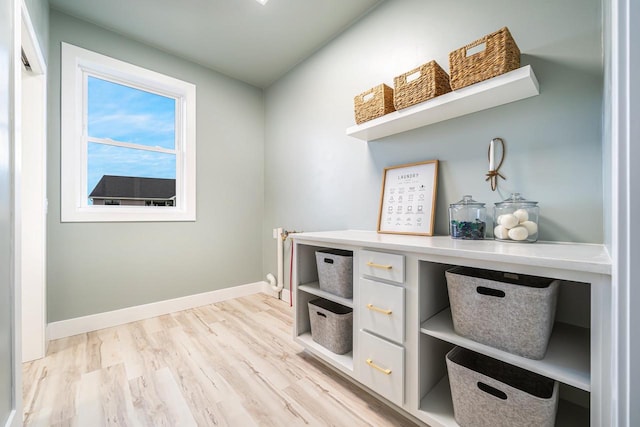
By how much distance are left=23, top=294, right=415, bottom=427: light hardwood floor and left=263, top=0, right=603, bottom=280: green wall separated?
1034 millimetres

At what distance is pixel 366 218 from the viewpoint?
2.01 meters

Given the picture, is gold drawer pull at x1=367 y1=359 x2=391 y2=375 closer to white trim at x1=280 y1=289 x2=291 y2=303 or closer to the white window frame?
white trim at x1=280 y1=289 x2=291 y2=303

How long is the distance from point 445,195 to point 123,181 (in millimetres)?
2618

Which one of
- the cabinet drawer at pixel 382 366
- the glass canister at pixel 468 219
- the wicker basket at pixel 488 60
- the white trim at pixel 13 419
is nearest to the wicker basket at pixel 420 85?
the wicker basket at pixel 488 60

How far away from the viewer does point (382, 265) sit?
1.25 metres

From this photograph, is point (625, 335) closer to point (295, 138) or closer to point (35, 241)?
point (295, 138)

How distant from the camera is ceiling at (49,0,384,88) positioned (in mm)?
1946

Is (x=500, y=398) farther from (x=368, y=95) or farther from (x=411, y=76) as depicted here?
(x=368, y=95)

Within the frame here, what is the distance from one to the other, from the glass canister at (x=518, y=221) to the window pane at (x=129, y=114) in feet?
9.22

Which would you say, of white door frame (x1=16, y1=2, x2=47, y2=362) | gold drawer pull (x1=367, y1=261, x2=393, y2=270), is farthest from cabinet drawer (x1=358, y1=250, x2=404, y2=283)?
white door frame (x1=16, y1=2, x2=47, y2=362)

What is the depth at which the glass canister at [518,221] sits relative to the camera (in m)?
1.18

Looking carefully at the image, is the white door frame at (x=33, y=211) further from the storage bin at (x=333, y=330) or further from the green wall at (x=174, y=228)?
the storage bin at (x=333, y=330)

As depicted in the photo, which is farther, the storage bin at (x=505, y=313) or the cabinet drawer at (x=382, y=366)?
the cabinet drawer at (x=382, y=366)

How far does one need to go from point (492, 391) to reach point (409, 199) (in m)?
1.03
